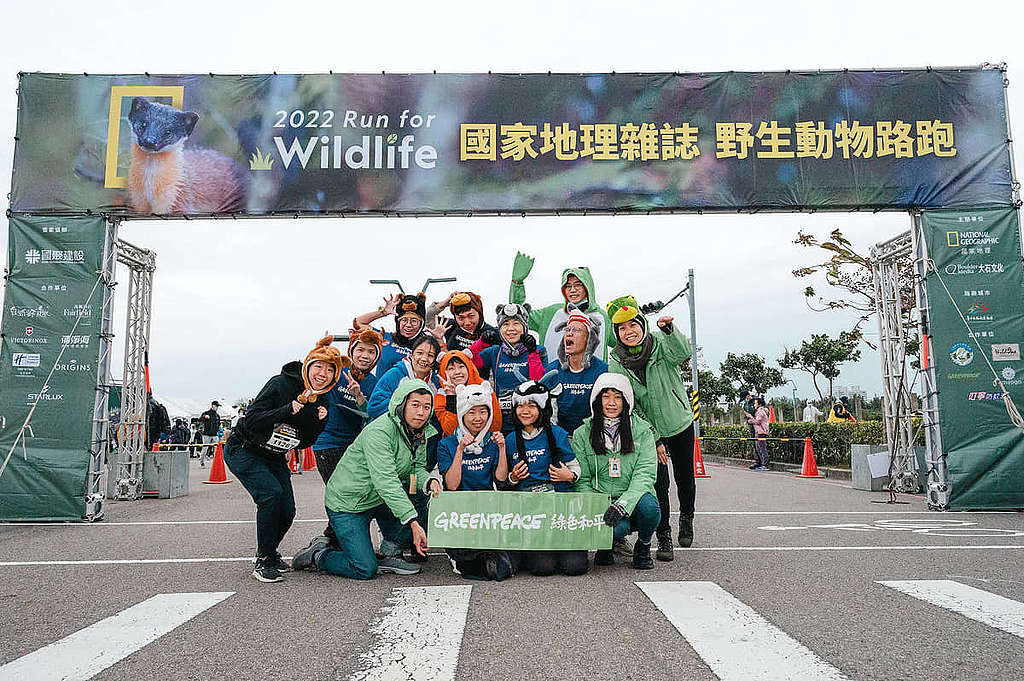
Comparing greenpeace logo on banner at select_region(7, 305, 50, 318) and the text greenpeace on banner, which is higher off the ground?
greenpeace logo on banner at select_region(7, 305, 50, 318)

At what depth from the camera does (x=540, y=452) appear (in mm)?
5711

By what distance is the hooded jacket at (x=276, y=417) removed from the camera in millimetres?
5402

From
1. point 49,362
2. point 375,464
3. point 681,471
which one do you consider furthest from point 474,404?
point 49,362

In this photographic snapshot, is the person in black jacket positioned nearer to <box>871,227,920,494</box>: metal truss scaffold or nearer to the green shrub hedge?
<box>871,227,920,494</box>: metal truss scaffold

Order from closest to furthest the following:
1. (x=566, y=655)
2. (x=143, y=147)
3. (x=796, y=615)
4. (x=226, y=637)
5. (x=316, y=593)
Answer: (x=566, y=655)
(x=226, y=637)
(x=796, y=615)
(x=316, y=593)
(x=143, y=147)

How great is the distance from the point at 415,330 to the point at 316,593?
2985mm

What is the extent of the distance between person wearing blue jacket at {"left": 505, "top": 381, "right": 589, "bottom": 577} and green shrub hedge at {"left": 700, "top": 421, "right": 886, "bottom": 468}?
39.5ft

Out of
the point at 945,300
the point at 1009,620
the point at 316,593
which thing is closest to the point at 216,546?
the point at 316,593

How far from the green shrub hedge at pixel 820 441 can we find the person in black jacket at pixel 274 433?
1338cm

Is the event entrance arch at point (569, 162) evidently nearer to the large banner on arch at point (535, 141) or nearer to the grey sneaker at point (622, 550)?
the large banner on arch at point (535, 141)

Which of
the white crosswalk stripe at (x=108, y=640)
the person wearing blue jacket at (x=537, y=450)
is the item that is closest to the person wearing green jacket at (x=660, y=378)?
the person wearing blue jacket at (x=537, y=450)

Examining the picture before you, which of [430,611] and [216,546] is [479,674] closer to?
[430,611]

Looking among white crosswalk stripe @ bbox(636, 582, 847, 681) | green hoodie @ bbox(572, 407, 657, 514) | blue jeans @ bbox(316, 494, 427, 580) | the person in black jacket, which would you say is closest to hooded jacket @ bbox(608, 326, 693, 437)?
green hoodie @ bbox(572, 407, 657, 514)

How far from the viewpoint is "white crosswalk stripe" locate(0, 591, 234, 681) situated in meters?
3.30
